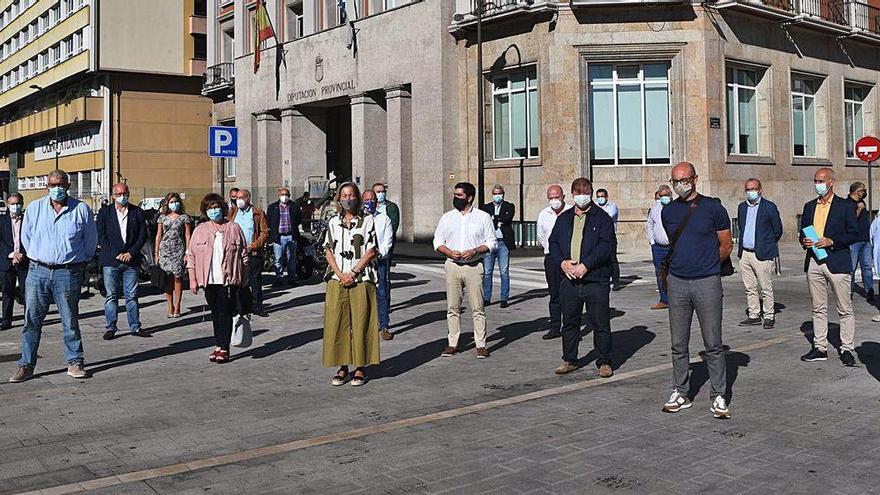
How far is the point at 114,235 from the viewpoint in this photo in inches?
459

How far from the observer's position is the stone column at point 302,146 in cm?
3966

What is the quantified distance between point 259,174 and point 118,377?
33390mm

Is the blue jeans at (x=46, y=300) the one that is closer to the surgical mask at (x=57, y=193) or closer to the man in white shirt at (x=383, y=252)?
the surgical mask at (x=57, y=193)

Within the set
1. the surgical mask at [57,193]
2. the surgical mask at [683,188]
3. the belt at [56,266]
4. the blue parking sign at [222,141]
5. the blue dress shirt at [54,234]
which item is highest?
the blue parking sign at [222,141]

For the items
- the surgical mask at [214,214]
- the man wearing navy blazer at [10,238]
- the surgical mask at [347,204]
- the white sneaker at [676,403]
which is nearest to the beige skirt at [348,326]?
the surgical mask at [347,204]

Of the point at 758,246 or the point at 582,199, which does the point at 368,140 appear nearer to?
the point at 758,246

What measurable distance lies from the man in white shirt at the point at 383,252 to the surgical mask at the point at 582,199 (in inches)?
81.6

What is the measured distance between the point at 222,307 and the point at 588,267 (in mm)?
3965

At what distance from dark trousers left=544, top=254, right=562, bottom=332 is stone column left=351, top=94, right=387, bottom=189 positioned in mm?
23042

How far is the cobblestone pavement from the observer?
5559mm

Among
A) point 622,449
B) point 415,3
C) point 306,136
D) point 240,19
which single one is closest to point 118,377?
point 622,449

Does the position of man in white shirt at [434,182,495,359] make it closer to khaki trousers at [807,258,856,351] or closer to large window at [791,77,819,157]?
khaki trousers at [807,258,856,351]

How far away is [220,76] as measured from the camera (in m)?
46.8

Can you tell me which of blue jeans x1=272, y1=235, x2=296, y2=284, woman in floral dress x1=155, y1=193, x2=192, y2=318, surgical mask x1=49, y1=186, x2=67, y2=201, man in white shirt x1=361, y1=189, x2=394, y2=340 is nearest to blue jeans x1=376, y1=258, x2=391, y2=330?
man in white shirt x1=361, y1=189, x2=394, y2=340
